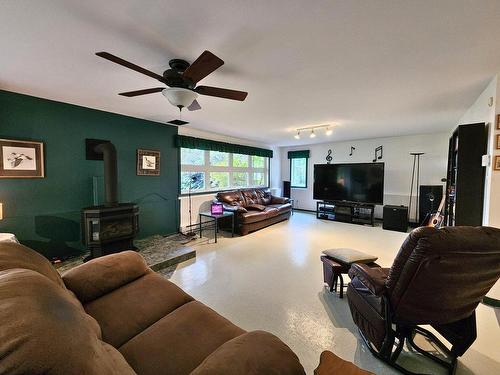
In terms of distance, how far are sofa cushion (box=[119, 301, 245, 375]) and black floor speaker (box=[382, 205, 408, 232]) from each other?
525cm

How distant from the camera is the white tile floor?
169 centimetres

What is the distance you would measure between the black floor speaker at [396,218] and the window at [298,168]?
293cm

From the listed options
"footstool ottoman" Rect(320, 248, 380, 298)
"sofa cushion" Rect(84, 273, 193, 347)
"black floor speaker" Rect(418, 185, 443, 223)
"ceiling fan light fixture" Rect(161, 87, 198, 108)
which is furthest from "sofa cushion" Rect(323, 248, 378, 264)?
"black floor speaker" Rect(418, 185, 443, 223)

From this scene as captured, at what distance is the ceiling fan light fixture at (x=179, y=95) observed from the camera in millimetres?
1844

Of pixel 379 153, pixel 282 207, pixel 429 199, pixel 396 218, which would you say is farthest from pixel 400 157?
pixel 282 207

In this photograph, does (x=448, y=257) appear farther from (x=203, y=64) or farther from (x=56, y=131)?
(x=56, y=131)

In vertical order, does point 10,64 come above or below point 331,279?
above

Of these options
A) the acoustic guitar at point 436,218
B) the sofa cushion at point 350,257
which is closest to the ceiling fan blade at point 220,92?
the sofa cushion at point 350,257

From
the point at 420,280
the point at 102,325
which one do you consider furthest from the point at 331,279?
the point at 102,325

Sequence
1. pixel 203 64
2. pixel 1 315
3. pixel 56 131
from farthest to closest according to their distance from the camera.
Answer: pixel 56 131
pixel 203 64
pixel 1 315

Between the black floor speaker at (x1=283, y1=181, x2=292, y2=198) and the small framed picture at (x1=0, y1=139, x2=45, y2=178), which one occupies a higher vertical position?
the small framed picture at (x1=0, y1=139, x2=45, y2=178)

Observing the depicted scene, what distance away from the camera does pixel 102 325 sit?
1.25m

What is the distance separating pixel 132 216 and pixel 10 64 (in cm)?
211

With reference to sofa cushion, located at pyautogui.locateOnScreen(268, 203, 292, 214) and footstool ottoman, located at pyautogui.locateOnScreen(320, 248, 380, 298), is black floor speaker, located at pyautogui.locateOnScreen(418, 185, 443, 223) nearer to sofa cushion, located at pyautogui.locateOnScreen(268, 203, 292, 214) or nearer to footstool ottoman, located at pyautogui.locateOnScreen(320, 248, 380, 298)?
sofa cushion, located at pyautogui.locateOnScreen(268, 203, 292, 214)
